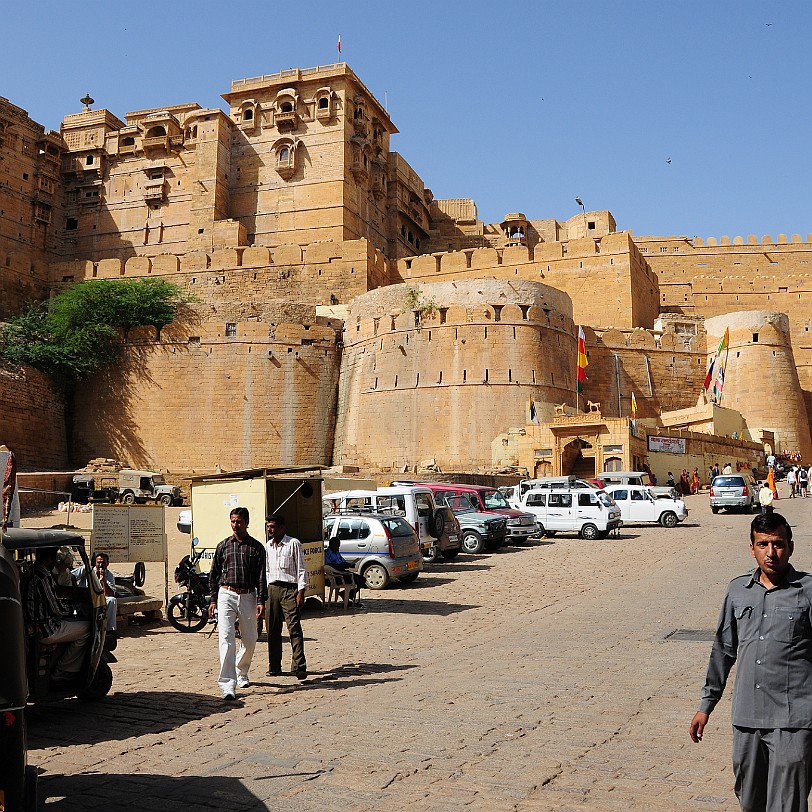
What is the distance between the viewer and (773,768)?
2891 mm

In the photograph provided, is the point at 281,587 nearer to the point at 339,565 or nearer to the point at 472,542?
the point at 339,565

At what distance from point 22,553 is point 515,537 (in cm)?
1321

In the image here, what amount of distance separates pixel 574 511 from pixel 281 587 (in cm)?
1301

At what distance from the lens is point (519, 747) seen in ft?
15.0

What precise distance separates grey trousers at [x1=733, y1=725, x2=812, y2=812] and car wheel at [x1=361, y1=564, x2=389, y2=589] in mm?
9296

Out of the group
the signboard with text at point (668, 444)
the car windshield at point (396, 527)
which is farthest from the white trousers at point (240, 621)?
the signboard with text at point (668, 444)

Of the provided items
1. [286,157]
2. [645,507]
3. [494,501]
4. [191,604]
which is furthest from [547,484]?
[286,157]

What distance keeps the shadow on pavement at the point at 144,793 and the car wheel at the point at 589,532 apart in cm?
1505

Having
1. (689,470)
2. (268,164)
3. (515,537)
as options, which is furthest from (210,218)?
(515,537)

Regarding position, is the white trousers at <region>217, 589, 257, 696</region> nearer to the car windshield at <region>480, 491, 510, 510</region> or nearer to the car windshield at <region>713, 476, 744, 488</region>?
the car windshield at <region>480, 491, 510, 510</region>

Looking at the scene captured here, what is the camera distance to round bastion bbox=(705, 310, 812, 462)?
38.3 metres

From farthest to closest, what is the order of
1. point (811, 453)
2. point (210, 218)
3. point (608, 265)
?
point (210, 218) → point (608, 265) → point (811, 453)

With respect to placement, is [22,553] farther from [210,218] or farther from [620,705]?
[210,218]

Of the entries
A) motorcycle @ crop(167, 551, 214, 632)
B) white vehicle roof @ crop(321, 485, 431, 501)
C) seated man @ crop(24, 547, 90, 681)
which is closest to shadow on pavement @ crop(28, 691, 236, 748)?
seated man @ crop(24, 547, 90, 681)
